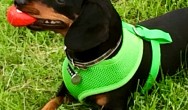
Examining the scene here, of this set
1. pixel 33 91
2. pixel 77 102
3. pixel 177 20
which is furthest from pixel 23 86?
pixel 177 20

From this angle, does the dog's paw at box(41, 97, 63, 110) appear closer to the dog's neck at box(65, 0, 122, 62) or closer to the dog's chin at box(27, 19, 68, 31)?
the dog's neck at box(65, 0, 122, 62)

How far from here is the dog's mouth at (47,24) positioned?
8.63 ft

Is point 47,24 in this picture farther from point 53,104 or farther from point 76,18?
point 53,104

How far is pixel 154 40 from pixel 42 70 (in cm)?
75

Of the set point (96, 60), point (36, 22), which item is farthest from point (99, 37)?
point (36, 22)

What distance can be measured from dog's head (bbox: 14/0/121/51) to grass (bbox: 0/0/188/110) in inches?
21.4

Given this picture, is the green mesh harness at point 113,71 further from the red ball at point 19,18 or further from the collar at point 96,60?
the red ball at point 19,18

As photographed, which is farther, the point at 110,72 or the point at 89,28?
the point at 110,72

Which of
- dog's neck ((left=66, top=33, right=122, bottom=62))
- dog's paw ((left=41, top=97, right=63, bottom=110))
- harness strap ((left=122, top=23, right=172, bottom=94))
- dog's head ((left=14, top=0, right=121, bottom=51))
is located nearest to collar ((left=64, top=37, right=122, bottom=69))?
dog's neck ((left=66, top=33, right=122, bottom=62))

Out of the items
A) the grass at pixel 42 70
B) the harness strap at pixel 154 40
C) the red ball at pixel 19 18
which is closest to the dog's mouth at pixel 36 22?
the red ball at pixel 19 18

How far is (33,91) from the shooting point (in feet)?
10.6

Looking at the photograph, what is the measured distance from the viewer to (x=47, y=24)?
2641 millimetres

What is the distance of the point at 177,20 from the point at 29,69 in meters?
0.95

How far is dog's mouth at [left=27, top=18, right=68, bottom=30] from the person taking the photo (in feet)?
8.63
